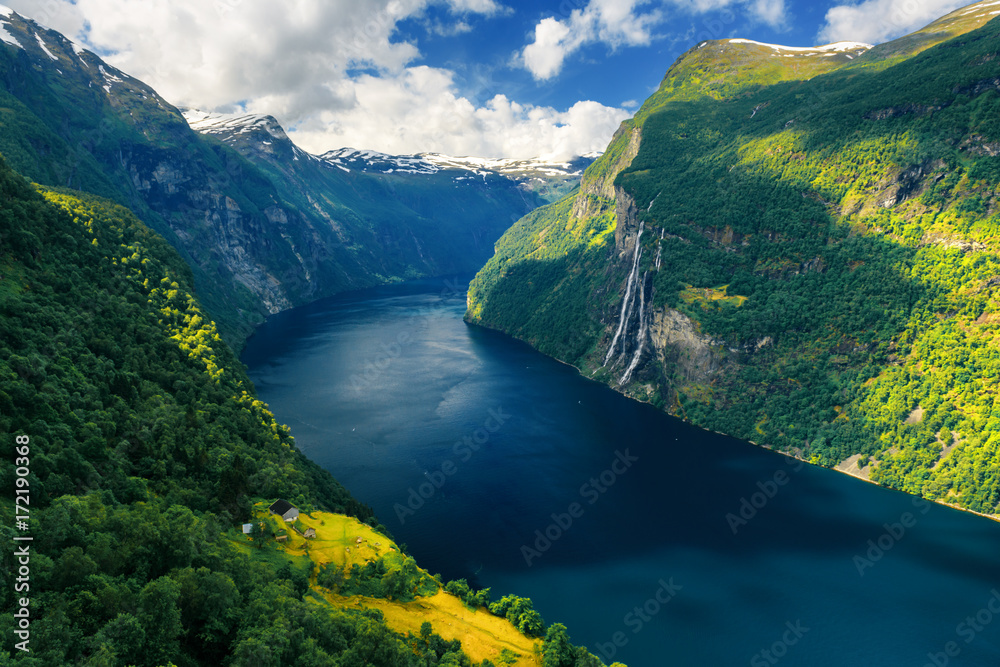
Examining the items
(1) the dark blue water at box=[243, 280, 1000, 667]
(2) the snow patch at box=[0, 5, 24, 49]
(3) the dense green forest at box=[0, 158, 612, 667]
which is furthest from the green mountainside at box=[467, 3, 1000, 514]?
(2) the snow patch at box=[0, 5, 24, 49]

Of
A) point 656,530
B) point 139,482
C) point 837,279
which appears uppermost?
point 139,482

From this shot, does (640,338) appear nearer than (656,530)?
No

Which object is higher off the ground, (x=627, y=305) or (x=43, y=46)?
(x=43, y=46)

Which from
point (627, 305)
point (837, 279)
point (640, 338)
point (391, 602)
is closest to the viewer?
point (391, 602)

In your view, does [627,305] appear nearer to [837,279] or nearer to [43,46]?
[837,279]

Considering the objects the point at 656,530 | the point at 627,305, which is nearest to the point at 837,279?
the point at 627,305

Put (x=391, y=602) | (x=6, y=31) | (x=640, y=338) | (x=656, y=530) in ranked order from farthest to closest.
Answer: (x=6, y=31) → (x=640, y=338) → (x=656, y=530) → (x=391, y=602)

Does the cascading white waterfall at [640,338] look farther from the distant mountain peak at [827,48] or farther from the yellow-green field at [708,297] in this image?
the distant mountain peak at [827,48]
